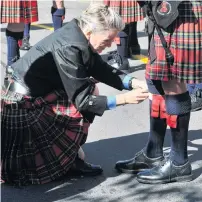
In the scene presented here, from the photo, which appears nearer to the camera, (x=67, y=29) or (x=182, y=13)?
(x=182, y=13)

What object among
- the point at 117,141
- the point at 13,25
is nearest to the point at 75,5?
the point at 13,25

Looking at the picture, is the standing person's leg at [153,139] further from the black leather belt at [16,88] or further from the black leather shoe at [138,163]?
the black leather belt at [16,88]

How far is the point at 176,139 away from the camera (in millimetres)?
3797

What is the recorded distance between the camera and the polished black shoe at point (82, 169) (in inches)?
157

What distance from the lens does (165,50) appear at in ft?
11.5

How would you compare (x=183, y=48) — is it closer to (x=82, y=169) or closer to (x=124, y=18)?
(x=82, y=169)

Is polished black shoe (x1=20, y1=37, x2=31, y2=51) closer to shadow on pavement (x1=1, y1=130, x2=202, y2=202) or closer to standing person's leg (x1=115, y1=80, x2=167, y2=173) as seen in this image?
shadow on pavement (x1=1, y1=130, x2=202, y2=202)

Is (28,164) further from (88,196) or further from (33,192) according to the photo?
(88,196)

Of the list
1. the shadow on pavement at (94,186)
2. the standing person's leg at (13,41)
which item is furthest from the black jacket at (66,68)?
the standing person's leg at (13,41)

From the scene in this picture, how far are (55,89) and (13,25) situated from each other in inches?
128

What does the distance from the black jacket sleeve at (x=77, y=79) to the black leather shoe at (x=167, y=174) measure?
0.61 metres

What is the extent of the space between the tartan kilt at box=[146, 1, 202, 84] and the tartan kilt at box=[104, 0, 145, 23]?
3319 mm

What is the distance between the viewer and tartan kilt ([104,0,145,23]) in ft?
22.3

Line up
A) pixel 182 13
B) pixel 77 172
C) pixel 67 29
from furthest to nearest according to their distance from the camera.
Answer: pixel 77 172
pixel 67 29
pixel 182 13
